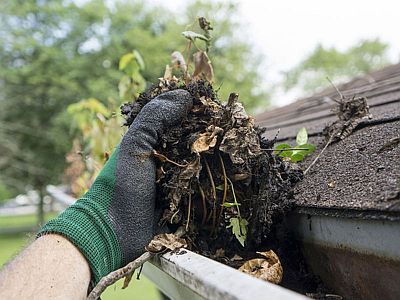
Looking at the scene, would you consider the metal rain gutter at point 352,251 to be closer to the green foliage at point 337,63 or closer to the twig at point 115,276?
the twig at point 115,276

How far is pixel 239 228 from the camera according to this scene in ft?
3.19

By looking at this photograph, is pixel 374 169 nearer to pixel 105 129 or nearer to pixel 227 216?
pixel 227 216

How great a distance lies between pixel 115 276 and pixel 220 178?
0.32 metres

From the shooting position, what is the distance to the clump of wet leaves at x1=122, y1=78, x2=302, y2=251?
0.96 meters

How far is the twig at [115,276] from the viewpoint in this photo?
0.87 m

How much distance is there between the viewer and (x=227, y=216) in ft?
3.29

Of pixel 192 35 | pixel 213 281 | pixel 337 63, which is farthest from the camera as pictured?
pixel 337 63

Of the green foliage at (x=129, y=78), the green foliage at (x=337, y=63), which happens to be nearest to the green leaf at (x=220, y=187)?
the green foliage at (x=129, y=78)

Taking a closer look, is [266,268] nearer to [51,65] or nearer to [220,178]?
[220,178]

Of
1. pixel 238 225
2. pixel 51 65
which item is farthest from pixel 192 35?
pixel 51 65

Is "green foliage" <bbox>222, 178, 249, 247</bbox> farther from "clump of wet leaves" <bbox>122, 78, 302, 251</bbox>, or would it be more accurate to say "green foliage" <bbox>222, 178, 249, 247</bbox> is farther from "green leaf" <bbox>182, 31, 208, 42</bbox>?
"green leaf" <bbox>182, 31, 208, 42</bbox>

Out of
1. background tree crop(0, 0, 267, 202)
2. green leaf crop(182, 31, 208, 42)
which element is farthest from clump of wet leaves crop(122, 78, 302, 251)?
background tree crop(0, 0, 267, 202)

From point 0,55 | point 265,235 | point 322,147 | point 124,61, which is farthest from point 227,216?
point 0,55

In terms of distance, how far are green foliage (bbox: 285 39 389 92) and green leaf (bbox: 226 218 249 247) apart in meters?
24.5
